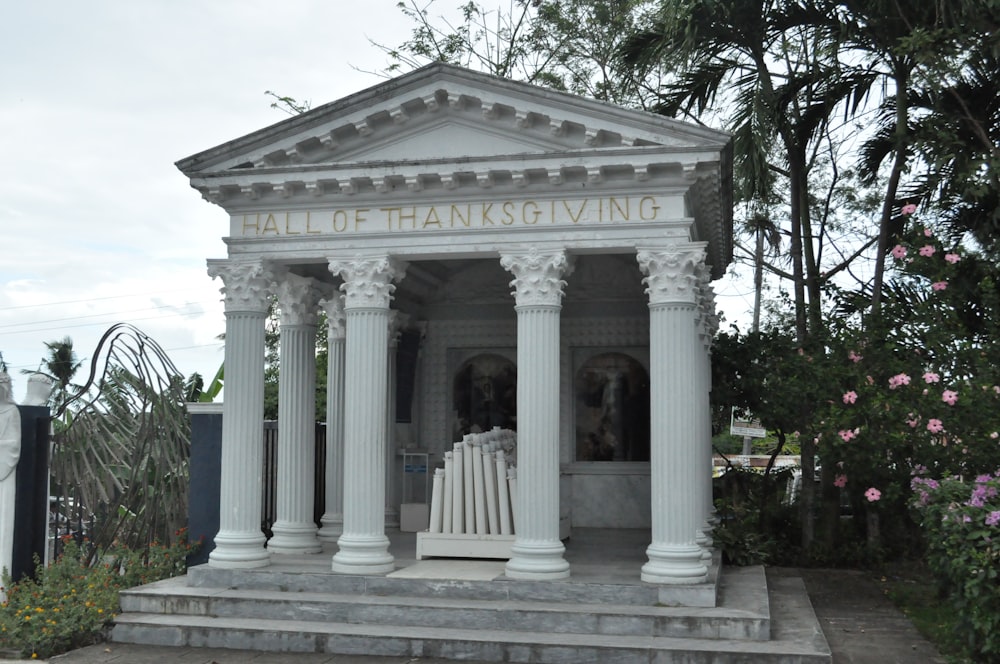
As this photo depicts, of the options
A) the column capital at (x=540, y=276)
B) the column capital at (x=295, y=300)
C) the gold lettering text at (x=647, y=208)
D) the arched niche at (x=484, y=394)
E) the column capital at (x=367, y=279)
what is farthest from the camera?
the arched niche at (x=484, y=394)

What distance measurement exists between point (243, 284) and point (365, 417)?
214 centimetres

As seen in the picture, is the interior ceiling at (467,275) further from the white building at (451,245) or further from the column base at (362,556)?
the column base at (362,556)

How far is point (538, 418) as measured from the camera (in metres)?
10.3

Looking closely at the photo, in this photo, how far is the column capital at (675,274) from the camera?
400 inches

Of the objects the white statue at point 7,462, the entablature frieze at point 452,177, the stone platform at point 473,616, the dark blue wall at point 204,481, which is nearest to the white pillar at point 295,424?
the dark blue wall at point 204,481

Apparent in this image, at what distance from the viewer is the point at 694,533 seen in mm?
9977

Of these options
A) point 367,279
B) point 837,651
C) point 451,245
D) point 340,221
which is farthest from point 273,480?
point 837,651

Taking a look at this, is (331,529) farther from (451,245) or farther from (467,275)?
(451,245)

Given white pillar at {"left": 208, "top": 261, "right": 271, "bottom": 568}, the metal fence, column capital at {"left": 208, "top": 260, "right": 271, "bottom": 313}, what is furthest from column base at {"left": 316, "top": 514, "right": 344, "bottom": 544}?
column capital at {"left": 208, "top": 260, "right": 271, "bottom": 313}

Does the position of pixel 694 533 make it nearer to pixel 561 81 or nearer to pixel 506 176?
pixel 506 176

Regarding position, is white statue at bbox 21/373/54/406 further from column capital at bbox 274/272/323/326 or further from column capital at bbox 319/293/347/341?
column capital at bbox 319/293/347/341

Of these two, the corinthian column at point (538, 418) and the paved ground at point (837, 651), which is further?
the corinthian column at point (538, 418)

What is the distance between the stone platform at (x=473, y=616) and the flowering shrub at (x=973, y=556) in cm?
123

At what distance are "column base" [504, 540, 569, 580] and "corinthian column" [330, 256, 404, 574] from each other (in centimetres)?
149
